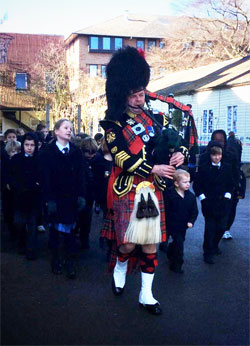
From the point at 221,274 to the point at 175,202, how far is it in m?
1.04

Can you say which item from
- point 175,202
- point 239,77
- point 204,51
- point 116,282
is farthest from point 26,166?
point 204,51

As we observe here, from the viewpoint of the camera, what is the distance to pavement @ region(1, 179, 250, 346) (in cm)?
409

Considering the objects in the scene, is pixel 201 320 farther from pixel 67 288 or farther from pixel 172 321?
pixel 67 288

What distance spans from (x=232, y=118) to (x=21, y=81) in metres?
22.9

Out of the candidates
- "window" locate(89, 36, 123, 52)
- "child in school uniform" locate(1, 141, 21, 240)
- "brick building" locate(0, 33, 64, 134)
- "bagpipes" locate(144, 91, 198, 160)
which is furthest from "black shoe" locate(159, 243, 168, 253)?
"window" locate(89, 36, 123, 52)

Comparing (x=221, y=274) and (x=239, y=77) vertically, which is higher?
(x=239, y=77)

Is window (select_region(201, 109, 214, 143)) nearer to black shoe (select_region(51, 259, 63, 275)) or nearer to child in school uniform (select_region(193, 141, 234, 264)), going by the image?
child in school uniform (select_region(193, 141, 234, 264))

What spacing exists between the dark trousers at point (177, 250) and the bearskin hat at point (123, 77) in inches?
84.1

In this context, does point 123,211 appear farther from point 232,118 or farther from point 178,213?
point 232,118

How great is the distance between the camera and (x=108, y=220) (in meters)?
5.14

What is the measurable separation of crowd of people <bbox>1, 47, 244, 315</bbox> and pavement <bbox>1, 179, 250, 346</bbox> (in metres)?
0.19

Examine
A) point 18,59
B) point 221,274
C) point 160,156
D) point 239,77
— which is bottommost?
point 221,274

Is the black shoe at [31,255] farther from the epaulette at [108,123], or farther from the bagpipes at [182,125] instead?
the bagpipes at [182,125]

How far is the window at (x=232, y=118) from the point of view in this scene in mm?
24722
